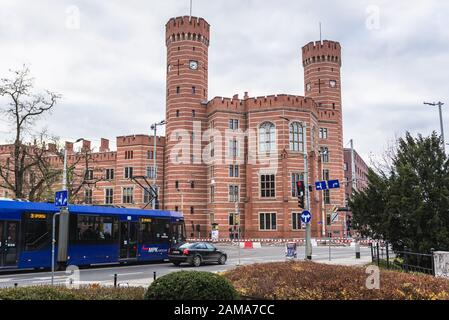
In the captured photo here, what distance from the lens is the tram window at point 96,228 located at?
22.3 m

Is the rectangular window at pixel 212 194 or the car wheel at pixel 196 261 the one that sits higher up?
the rectangular window at pixel 212 194

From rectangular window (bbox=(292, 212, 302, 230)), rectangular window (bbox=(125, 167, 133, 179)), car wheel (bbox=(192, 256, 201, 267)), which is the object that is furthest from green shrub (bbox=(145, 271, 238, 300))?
rectangular window (bbox=(125, 167, 133, 179))

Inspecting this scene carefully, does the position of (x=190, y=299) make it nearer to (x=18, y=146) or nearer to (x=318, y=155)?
(x=18, y=146)

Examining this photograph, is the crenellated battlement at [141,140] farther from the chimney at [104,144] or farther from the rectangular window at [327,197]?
the rectangular window at [327,197]

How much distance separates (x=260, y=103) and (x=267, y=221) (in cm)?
1400

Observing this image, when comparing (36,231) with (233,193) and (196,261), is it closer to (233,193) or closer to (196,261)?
(196,261)

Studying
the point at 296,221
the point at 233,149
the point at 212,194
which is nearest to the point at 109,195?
the point at 212,194

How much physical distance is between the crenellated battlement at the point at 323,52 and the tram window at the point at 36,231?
51.0 meters

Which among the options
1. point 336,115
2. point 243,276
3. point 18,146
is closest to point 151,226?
point 18,146

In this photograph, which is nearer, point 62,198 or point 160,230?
point 62,198

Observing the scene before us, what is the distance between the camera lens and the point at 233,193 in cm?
5359

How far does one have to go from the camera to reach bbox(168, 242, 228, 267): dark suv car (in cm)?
2383

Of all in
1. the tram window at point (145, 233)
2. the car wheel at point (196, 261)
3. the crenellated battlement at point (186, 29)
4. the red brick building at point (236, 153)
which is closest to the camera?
the car wheel at point (196, 261)

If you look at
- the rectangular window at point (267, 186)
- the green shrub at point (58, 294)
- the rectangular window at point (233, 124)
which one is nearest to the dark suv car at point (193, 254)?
the green shrub at point (58, 294)
